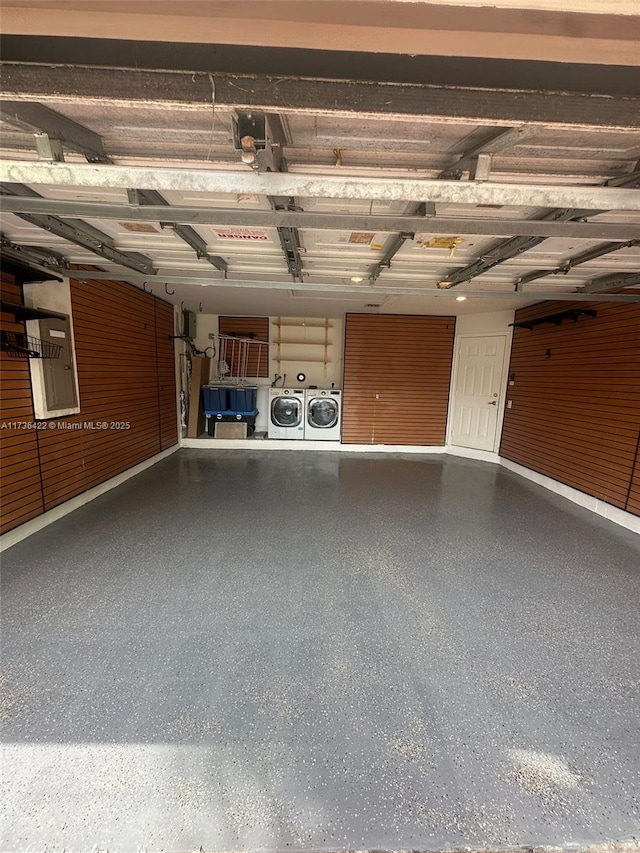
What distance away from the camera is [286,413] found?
265 inches

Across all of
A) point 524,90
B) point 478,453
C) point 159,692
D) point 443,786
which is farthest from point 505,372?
point 159,692

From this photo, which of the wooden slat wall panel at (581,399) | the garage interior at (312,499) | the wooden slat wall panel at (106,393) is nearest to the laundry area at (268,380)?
the wooden slat wall panel at (106,393)

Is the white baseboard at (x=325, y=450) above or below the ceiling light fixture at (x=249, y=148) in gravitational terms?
below

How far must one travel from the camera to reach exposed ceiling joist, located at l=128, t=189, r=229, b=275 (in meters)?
1.89

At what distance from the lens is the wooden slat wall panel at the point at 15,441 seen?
Answer: 2.83 m

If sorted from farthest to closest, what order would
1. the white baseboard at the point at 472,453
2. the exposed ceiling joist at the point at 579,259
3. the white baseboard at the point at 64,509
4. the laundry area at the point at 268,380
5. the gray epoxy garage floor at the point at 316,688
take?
1. the laundry area at the point at 268,380
2. the white baseboard at the point at 472,453
3. the white baseboard at the point at 64,509
4. the exposed ceiling joist at the point at 579,259
5. the gray epoxy garage floor at the point at 316,688

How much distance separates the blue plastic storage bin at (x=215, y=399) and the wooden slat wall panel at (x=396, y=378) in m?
2.32

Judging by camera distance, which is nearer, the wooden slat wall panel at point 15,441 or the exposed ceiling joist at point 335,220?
the exposed ceiling joist at point 335,220

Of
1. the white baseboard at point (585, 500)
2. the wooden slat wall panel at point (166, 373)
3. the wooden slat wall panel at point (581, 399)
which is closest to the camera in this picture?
the white baseboard at point (585, 500)

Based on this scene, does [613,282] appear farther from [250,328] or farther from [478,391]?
[250,328]

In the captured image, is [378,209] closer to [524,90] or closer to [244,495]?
[524,90]

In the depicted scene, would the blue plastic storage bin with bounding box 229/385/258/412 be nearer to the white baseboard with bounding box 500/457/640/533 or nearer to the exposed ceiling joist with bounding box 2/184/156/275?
the exposed ceiling joist with bounding box 2/184/156/275

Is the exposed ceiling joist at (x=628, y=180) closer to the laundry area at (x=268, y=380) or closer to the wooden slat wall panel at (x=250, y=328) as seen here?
the laundry area at (x=268, y=380)

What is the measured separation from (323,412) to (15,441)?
4694 mm
